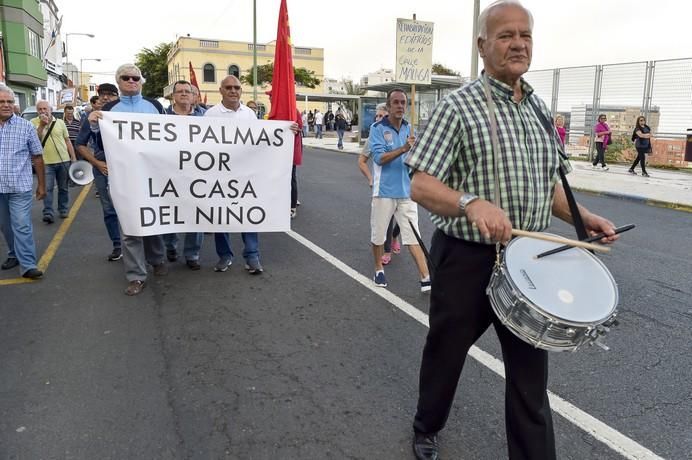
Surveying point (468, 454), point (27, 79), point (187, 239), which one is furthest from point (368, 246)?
point (27, 79)

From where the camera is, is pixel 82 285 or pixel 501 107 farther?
pixel 82 285

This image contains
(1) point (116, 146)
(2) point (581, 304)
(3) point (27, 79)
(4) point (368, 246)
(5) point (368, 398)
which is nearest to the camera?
(2) point (581, 304)

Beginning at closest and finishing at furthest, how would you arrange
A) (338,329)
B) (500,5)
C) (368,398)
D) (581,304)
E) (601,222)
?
(581,304), (500,5), (601,222), (368,398), (338,329)

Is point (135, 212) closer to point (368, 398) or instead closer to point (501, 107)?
point (368, 398)

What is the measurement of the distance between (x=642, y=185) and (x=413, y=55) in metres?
7.25

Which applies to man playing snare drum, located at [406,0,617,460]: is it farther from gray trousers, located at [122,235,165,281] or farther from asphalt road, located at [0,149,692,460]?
gray trousers, located at [122,235,165,281]

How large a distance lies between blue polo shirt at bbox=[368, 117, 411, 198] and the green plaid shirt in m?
2.98

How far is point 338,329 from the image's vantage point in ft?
14.5

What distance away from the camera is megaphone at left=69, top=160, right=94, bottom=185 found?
8.48 m

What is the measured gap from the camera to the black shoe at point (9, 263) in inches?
237

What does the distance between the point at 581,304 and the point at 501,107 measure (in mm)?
834

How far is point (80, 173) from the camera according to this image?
28.5 feet

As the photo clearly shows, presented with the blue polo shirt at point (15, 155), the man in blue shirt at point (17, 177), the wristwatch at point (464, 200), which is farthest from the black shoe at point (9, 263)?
the wristwatch at point (464, 200)

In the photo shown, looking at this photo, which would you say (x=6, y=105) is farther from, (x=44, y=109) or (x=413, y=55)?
(x=413, y=55)
